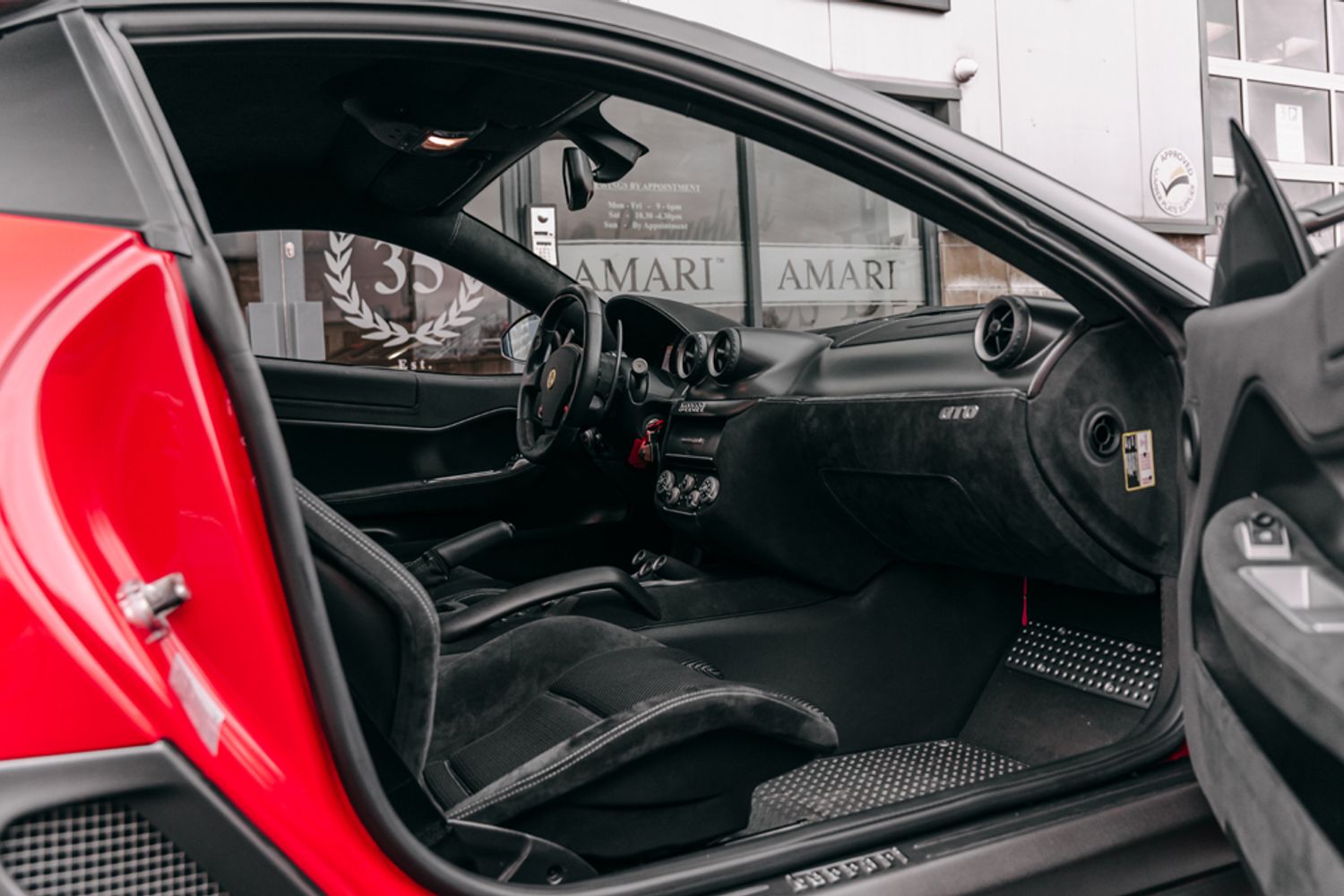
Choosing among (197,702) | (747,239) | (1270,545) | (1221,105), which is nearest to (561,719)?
(197,702)

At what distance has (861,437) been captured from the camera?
208 cm

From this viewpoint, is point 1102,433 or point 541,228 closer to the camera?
point 1102,433

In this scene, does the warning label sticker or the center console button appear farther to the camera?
the center console button

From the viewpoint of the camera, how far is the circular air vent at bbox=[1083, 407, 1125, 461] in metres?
1.60

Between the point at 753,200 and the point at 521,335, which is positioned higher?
the point at 753,200

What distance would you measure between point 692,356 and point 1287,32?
10381 mm

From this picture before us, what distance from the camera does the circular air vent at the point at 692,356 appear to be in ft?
8.16

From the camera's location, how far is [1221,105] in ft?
32.0

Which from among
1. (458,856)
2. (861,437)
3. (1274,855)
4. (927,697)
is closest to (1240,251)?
(1274,855)

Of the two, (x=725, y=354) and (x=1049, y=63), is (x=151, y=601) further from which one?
(x=1049, y=63)

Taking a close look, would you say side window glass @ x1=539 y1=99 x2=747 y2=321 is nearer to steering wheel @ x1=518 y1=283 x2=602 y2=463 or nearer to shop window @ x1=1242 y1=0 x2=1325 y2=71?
steering wheel @ x1=518 y1=283 x2=602 y2=463

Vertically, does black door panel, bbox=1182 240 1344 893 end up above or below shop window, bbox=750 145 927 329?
below

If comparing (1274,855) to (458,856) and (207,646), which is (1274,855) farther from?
(207,646)

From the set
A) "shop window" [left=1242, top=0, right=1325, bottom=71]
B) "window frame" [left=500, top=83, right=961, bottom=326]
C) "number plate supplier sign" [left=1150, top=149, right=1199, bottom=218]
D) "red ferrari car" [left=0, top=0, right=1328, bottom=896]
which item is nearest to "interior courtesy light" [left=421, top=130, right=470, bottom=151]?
"red ferrari car" [left=0, top=0, right=1328, bottom=896]
